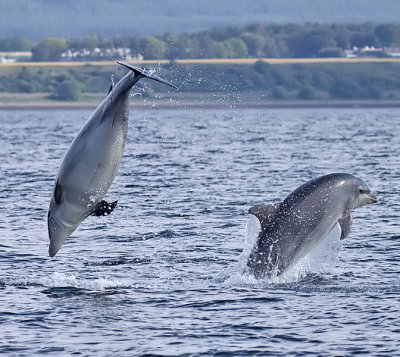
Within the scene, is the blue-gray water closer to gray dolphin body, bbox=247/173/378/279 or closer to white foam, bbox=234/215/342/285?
white foam, bbox=234/215/342/285

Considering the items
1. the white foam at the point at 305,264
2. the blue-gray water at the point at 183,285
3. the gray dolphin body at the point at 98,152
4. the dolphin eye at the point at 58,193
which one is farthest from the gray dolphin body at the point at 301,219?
the gray dolphin body at the point at 98,152

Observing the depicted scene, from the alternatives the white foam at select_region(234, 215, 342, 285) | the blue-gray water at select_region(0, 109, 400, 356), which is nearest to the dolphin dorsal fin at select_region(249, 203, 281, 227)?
the white foam at select_region(234, 215, 342, 285)

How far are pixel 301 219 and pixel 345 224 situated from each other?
935mm

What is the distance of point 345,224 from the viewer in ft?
69.6

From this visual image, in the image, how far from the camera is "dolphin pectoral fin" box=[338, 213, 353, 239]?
69.4ft

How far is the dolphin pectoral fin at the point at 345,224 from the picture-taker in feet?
69.4

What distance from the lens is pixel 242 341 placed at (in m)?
17.4

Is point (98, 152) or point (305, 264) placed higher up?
point (98, 152)

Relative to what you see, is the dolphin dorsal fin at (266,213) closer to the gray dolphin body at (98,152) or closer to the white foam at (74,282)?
the white foam at (74,282)

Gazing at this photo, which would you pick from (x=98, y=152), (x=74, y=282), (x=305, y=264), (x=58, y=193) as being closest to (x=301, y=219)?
(x=305, y=264)

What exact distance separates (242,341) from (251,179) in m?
28.7

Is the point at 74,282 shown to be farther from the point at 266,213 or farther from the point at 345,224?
the point at 345,224

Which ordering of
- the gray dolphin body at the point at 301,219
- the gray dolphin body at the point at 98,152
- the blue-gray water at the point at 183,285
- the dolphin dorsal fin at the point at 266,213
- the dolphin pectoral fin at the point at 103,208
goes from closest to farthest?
1. the gray dolphin body at the point at 98,152
2. the dolphin pectoral fin at the point at 103,208
3. the blue-gray water at the point at 183,285
4. the dolphin dorsal fin at the point at 266,213
5. the gray dolphin body at the point at 301,219

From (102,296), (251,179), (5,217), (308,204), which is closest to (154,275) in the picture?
(102,296)
